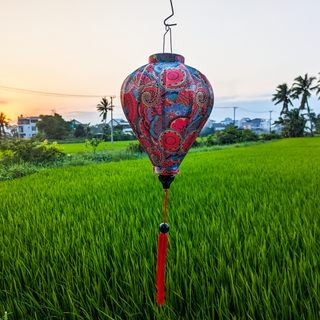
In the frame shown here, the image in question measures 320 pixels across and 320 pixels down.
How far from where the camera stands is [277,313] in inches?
36.3

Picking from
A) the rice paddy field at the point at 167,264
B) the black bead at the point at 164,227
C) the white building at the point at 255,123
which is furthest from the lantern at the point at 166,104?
the white building at the point at 255,123

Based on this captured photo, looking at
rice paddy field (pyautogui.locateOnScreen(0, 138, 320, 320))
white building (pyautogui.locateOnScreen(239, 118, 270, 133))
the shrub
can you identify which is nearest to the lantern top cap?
rice paddy field (pyautogui.locateOnScreen(0, 138, 320, 320))

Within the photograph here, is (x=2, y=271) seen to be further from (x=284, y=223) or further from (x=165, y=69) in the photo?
(x=284, y=223)

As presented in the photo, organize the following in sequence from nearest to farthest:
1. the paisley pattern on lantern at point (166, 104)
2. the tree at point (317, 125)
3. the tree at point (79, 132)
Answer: the paisley pattern on lantern at point (166, 104) → the tree at point (79, 132) → the tree at point (317, 125)

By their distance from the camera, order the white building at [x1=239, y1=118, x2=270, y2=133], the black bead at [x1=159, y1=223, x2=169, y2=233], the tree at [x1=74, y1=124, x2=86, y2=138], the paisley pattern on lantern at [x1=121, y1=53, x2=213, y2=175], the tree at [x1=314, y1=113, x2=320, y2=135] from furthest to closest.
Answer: the white building at [x1=239, y1=118, x2=270, y2=133] < the tree at [x1=314, y1=113, x2=320, y2=135] < the tree at [x1=74, y1=124, x2=86, y2=138] < the black bead at [x1=159, y1=223, x2=169, y2=233] < the paisley pattern on lantern at [x1=121, y1=53, x2=213, y2=175]

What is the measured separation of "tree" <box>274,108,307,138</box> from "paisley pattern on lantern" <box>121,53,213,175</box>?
3049 cm

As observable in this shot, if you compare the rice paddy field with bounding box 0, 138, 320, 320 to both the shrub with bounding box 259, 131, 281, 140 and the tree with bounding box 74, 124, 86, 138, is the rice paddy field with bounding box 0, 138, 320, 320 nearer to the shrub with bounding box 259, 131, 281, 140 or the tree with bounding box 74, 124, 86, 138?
the tree with bounding box 74, 124, 86, 138

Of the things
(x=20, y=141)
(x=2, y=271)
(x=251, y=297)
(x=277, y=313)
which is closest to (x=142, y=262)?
(x=251, y=297)

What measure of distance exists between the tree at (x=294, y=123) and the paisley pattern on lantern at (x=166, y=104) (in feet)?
100

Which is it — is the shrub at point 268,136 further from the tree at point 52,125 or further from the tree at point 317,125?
the tree at point 52,125

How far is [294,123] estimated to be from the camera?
26844 millimetres

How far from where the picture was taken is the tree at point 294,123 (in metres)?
26.8

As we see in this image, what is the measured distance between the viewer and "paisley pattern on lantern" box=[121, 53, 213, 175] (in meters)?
0.83

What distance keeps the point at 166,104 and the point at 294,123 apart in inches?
1225
